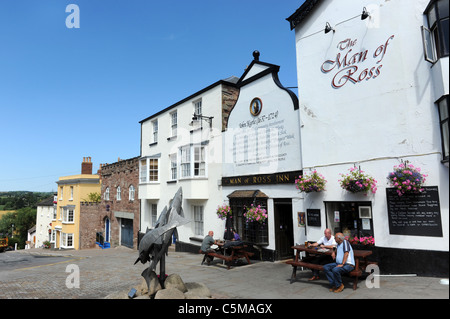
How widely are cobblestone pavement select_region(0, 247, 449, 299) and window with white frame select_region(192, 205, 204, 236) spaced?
3.57m

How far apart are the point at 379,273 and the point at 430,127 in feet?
13.1

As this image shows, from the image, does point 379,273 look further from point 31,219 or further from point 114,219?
Answer: point 31,219

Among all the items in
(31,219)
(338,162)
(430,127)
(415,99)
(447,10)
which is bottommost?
(31,219)

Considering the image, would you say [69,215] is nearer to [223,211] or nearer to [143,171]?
[143,171]

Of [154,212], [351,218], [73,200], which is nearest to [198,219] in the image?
[154,212]

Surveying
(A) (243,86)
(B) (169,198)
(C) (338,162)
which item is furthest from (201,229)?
(C) (338,162)

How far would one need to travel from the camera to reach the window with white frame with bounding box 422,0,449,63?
22.2 feet

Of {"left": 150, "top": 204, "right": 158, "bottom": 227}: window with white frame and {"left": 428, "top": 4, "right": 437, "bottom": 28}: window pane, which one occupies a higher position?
{"left": 428, "top": 4, "right": 437, "bottom": 28}: window pane

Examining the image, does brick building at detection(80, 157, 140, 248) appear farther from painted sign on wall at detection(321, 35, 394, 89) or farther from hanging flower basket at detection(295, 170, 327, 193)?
painted sign on wall at detection(321, 35, 394, 89)

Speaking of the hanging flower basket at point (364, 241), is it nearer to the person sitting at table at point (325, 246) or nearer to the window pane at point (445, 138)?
the person sitting at table at point (325, 246)

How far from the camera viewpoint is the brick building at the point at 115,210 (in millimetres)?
21297

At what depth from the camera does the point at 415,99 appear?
295 inches

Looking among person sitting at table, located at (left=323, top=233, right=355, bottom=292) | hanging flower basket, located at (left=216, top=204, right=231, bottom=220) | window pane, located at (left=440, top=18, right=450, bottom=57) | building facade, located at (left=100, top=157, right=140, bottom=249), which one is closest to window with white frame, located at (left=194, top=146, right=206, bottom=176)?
hanging flower basket, located at (left=216, top=204, right=231, bottom=220)

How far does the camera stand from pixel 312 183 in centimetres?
917
